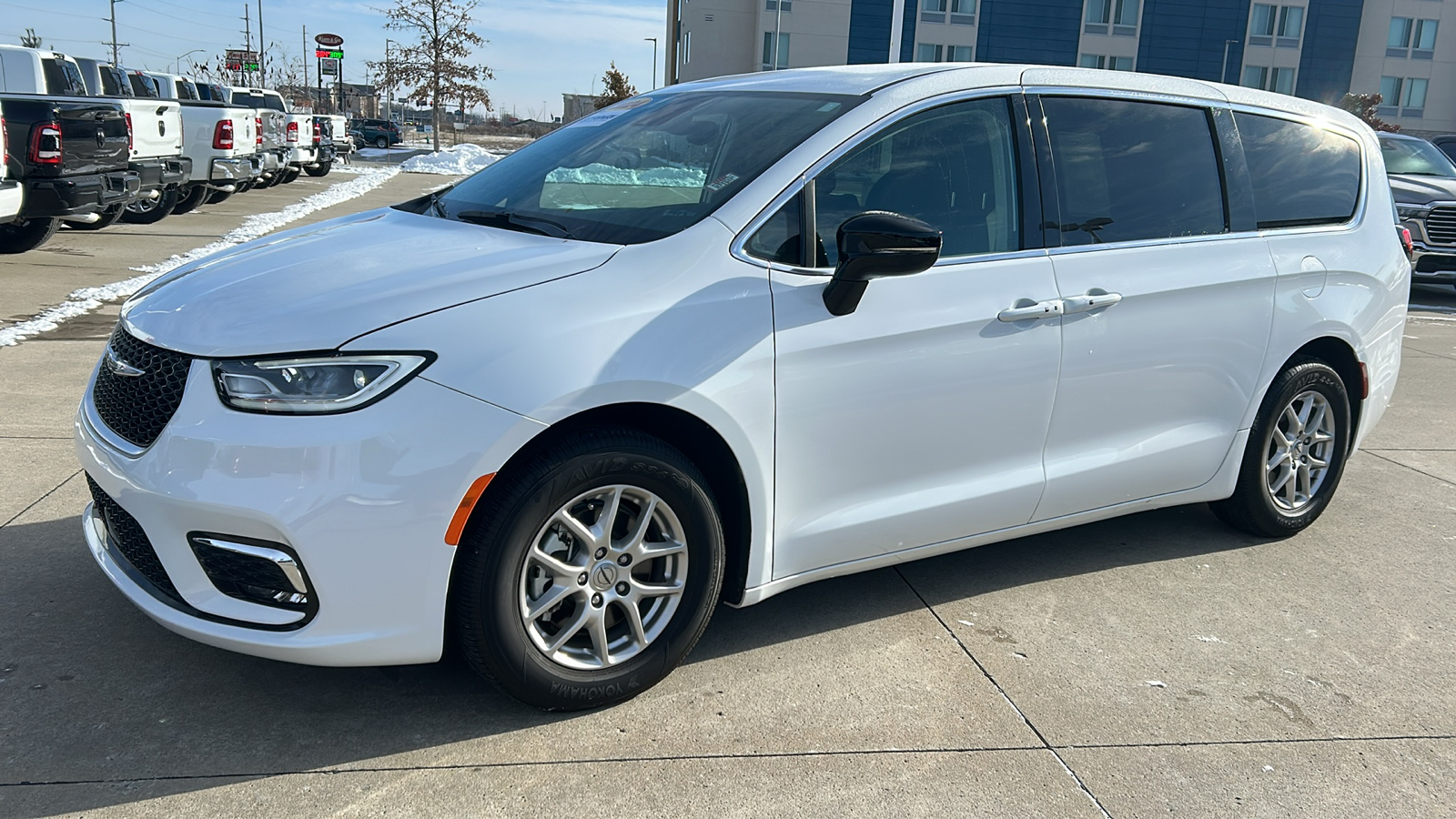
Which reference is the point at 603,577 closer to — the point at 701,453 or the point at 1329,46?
the point at 701,453

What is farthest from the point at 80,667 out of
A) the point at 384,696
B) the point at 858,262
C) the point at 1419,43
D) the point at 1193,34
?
the point at 1419,43

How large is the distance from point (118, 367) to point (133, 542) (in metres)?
0.47

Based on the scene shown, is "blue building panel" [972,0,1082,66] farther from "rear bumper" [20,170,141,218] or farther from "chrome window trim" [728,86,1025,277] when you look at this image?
"chrome window trim" [728,86,1025,277]

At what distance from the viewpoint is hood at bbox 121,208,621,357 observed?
281cm

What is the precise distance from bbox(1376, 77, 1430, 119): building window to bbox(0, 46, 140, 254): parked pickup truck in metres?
63.6

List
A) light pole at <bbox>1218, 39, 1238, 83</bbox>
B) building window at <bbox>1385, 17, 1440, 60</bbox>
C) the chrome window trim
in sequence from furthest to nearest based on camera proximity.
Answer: building window at <bbox>1385, 17, 1440, 60</bbox> → light pole at <bbox>1218, 39, 1238, 83</bbox> → the chrome window trim

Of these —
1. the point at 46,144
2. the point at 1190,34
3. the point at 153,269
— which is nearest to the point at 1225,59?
the point at 1190,34

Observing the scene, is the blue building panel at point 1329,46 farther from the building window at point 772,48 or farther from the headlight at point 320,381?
the headlight at point 320,381

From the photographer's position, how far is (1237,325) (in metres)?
4.30

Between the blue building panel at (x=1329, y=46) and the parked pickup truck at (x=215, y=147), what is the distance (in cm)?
5548

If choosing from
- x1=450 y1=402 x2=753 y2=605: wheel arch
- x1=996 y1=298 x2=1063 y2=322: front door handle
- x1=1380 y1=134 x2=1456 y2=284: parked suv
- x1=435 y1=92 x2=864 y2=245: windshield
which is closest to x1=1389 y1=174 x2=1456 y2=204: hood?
x1=1380 y1=134 x2=1456 y2=284: parked suv

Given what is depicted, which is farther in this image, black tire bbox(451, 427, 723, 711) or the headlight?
black tire bbox(451, 427, 723, 711)

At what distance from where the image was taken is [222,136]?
1694 centimetres

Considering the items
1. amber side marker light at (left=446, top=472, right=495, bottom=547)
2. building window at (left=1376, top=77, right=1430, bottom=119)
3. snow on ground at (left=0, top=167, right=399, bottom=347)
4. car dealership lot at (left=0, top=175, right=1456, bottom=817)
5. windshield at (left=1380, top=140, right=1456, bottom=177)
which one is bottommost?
car dealership lot at (left=0, top=175, right=1456, bottom=817)
